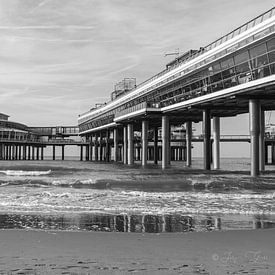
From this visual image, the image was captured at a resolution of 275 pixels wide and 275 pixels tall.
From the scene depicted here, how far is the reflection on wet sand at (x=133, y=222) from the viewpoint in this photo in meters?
9.62

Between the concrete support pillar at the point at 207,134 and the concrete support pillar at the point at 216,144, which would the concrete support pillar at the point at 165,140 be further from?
the concrete support pillar at the point at 207,134

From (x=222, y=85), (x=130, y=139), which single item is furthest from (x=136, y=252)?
(x=130, y=139)

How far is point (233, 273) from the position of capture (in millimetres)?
5508

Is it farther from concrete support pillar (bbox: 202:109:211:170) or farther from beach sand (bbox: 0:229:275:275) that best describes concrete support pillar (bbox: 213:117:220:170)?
beach sand (bbox: 0:229:275:275)

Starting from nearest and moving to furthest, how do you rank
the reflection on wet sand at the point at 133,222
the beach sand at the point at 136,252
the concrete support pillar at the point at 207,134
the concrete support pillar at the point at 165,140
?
the beach sand at the point at 136,252 < the reflection on wet sand at the point at 133,222 < the concrete support pillar at the point at 207,134 < the concrete support pillar at the point at 165,140

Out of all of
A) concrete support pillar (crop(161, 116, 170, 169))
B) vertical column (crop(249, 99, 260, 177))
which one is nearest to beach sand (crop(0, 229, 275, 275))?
vertical column (crop(249, 99, 260, 177))

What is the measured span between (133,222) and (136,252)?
3.75m

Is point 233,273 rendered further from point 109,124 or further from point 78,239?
point 109,124

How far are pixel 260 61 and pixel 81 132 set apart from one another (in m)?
93.5

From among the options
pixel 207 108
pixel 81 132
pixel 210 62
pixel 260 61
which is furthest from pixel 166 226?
pixel 81 132

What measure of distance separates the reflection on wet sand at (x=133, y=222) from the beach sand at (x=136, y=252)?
0.81 m

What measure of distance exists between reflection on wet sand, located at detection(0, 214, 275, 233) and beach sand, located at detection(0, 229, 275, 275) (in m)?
0.81

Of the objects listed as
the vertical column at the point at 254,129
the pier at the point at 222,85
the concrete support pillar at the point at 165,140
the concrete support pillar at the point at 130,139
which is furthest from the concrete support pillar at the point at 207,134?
the concrete support pillar at the point at 130,139

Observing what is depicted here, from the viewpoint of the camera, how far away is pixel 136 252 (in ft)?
22.6
